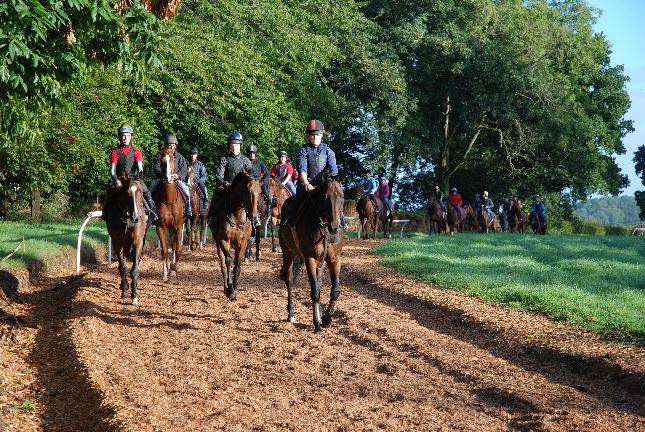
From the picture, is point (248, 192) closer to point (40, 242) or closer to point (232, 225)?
point (232, 225)

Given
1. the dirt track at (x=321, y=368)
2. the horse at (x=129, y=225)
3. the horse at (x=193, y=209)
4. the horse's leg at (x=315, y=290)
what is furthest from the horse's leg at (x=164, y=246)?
the horse's leg at (x=315, y=290)

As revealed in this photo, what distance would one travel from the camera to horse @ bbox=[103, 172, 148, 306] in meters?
14.1

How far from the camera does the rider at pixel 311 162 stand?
41.0 ft

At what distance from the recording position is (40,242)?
2066cm

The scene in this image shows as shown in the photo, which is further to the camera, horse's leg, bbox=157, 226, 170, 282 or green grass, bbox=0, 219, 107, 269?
green grass, bbox=0, 219, 107, 269

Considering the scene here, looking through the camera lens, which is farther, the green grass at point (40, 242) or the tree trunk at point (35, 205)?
the tree trunk at point (35, 205)

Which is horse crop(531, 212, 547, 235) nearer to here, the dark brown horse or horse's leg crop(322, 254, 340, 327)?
the dark brown horse

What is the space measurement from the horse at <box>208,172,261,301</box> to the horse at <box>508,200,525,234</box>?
36.8 meters

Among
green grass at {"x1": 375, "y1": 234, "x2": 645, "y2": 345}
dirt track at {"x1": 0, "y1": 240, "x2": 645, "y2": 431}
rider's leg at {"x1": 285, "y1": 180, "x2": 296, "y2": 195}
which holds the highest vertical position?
rider's leg at {"x1": 285, "y1": 180, "x2": 296, "y2": 195}

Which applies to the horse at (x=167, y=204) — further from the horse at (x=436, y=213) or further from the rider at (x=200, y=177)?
the horse at (x=436, y=213)

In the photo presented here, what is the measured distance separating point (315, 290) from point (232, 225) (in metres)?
3.50

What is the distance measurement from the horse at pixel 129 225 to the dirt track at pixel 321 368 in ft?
1.92

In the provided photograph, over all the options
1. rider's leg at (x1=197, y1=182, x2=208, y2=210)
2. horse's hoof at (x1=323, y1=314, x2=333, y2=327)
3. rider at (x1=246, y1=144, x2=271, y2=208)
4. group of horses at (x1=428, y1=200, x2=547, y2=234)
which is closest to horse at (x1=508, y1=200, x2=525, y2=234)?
group of horses at (x1=428, y1=200, x2=547, y2=234)

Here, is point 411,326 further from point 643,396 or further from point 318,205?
point 643,396
